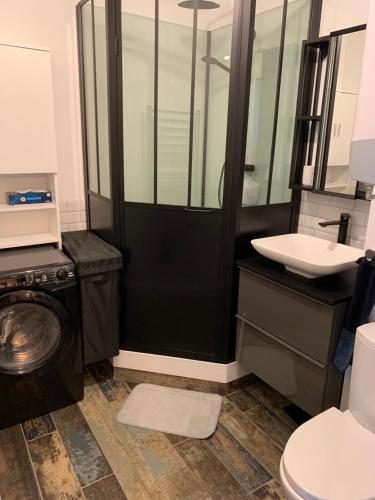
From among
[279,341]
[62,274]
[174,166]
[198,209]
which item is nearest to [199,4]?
[174,166]

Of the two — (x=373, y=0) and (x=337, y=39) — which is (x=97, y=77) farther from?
(x=373, y=0)

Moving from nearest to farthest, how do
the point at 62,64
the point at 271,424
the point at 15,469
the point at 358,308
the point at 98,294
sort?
the point at 358,308 < the point at 15,469 < the point at 271,424 < the point at 98,294 < the point at 62,64

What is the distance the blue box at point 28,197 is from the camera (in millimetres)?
2295

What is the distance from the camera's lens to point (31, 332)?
2.15 meters

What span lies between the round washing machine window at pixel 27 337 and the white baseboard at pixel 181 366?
1.80 ft

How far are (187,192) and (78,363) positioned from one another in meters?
1.19

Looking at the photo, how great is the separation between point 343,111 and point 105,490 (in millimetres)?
2213

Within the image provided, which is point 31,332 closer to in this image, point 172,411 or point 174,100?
point 172,411

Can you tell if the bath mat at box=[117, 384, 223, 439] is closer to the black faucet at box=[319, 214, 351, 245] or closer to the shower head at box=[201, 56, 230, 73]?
the black faucet at box=[319, 214, 351, 245]

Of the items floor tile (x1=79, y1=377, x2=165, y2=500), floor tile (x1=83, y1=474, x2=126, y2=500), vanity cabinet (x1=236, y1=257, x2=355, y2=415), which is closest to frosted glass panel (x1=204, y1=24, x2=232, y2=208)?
vanity cabinet (x1=236, y1=257, x2=355, y2=415)

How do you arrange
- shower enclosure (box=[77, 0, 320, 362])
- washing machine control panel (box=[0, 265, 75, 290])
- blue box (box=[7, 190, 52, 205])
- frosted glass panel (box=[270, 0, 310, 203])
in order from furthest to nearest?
blue box (box=[7, 190, 52, 205]) → frosted glass panel (box=[270, 0, 310, 203]) → shower enclosure (box=[77, 0, 320, 362]) → washing machine control panel (box=[0, 265, 75, 290])

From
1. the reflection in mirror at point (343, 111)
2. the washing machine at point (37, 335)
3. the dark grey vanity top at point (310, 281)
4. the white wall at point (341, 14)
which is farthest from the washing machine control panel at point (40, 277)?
the white wall at point (341, 14)

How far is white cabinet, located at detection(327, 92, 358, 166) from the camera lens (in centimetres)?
206

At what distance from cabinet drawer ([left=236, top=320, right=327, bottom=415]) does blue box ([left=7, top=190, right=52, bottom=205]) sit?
1401 millimetres
